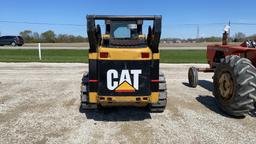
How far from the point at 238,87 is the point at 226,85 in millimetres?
754

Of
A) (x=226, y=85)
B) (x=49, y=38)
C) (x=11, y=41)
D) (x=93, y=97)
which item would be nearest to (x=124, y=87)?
(x=93, y=97)

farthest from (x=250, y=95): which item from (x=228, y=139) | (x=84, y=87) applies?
(x=84, y=87)

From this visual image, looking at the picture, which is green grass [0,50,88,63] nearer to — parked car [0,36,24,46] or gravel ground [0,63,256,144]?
gravel ground [0,63,256,144]

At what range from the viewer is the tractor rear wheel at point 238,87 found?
18.9 feet

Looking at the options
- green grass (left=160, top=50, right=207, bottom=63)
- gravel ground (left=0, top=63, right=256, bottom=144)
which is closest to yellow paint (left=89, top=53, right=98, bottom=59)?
gravel ground (left=0, top=63, right=256, bottom=144)

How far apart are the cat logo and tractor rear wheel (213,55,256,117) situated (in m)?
1.98

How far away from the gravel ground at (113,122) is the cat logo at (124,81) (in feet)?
2.43

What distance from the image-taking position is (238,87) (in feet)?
19.2

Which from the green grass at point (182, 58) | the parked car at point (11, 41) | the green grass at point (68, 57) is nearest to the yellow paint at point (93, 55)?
the green grass at point (68, 57)

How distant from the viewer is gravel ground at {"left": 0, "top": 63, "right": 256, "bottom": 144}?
5.10 meters

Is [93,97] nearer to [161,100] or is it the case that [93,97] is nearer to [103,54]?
[103,54]

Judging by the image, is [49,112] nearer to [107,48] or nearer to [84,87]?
[84,87]

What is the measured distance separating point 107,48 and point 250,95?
291 cm

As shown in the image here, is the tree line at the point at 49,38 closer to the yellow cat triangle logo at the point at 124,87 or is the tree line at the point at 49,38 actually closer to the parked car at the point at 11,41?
the parked car at the point at 11,41
